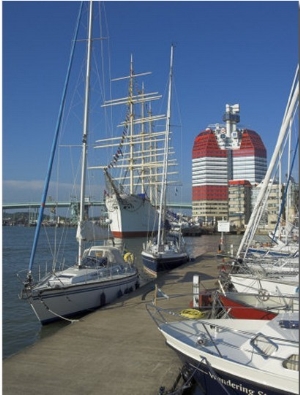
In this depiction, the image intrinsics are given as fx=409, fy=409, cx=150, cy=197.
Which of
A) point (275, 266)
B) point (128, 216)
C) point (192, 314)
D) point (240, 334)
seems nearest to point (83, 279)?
point (192, 314)

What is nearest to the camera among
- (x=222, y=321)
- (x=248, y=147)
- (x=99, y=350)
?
(x=222, y=321)

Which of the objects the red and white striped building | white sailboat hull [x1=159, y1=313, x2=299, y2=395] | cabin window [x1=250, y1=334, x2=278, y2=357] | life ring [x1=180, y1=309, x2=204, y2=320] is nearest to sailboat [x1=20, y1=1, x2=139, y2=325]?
life ring [x1=180, y1=309, x2=204, y2=320]

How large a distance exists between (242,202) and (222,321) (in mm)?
127897

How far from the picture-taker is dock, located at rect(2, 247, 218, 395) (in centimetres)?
805

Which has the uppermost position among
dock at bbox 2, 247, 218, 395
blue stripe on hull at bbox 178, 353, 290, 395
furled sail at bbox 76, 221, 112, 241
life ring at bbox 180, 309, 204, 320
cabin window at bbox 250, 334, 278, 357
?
furled sail at bbox 76, 221, 112, 241

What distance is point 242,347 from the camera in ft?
24.8

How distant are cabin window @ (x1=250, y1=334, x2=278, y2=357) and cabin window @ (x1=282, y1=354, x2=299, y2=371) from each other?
14.1 inches

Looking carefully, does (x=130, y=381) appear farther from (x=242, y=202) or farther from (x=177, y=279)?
(x=242, y=202)

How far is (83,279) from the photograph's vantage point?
15.3 m

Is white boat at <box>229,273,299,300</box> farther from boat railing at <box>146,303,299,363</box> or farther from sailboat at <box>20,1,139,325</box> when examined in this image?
sailboat at <box>20,1,139,325</box>

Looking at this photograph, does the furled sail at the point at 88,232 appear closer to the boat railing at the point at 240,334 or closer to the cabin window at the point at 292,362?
the boat railing at the point at 240,334

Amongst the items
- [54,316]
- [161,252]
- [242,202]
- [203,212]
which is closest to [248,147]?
[203,212]

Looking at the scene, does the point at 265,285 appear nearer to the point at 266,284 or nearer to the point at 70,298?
the point at 266,284

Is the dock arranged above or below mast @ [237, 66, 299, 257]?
below
